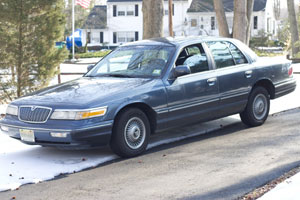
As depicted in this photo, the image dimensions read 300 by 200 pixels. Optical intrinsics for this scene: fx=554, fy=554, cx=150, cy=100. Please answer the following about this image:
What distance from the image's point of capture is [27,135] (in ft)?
24.5

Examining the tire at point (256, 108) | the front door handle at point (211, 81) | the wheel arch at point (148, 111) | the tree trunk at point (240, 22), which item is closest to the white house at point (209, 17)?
the tree trunk at point (240, 22)

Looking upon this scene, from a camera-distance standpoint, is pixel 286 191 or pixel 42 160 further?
pixel 42 160

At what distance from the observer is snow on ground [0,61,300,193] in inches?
269

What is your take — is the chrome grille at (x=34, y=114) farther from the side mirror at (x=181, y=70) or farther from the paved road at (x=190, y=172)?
the side mirror at (x=181, y=70)

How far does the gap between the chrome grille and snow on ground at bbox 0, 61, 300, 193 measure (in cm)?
59

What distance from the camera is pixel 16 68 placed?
12.7 meters

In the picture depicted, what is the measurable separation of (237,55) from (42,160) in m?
3.99

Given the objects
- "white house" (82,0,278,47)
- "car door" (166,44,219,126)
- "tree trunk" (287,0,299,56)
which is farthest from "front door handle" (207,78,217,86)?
"white house" (82,0,278,47)

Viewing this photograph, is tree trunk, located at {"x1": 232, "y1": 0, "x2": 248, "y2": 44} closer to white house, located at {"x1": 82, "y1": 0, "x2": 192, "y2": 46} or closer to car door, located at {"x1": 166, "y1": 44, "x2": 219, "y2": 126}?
car door, located at {"x1": 166, "y1": 44, "x2": 219, "y2": 126}

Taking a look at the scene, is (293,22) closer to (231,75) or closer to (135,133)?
(231,75)

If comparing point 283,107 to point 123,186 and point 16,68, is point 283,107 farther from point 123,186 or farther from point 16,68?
point 123,186

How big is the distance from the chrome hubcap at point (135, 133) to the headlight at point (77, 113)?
508mm

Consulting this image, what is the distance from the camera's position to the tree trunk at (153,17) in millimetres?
14062

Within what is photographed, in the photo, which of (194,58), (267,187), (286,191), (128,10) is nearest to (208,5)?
(128,10)
